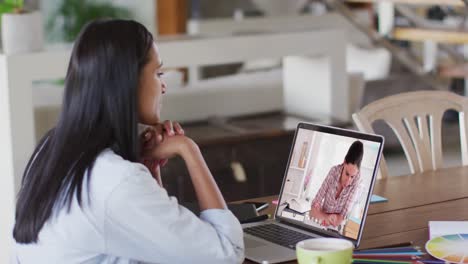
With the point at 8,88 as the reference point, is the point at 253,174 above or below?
below

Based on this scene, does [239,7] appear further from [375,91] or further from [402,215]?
[402,215]

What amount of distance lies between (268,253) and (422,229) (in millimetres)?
398

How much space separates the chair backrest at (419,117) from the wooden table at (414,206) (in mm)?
149

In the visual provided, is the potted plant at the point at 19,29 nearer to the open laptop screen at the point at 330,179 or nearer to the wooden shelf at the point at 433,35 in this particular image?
the open laptop screen at the point at 330,179

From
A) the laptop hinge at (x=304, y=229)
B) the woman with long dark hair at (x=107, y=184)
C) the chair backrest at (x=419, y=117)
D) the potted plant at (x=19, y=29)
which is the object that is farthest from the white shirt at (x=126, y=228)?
the potted plant at (x=19, y=29)

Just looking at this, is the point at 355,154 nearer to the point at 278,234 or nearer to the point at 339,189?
the point at 339,189

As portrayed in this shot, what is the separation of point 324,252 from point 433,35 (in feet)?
13.0

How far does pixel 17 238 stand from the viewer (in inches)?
73.7

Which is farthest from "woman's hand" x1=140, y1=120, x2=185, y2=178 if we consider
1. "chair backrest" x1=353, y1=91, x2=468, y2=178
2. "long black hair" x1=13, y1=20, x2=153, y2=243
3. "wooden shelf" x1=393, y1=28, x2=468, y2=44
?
"wooden shelf" x1=393, y1=28, x2=468, y2=44

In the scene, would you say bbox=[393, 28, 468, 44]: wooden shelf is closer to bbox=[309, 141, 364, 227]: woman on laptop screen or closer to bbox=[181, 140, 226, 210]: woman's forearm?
bbox=[309, 141, 364, 227]: woman on laptop screen

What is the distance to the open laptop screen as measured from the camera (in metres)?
2.03

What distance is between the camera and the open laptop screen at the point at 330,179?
2029 mm

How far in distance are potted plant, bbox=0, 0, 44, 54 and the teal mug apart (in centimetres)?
239

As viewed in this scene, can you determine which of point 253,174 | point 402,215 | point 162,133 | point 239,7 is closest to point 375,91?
point 253,174
